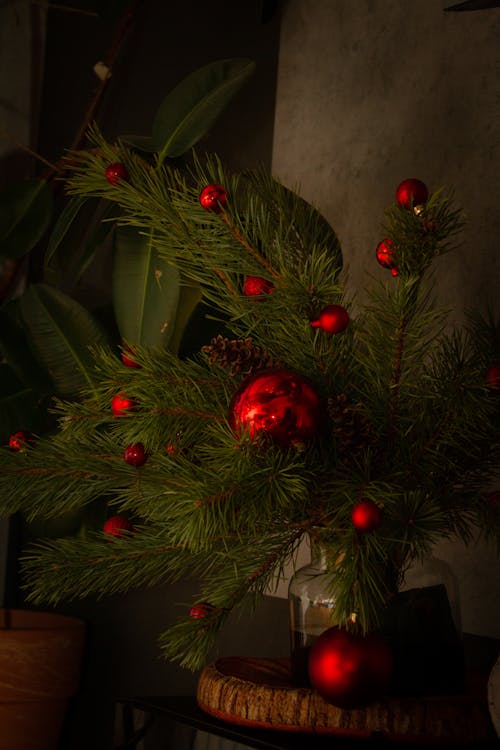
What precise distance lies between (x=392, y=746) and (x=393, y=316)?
284 millimetres

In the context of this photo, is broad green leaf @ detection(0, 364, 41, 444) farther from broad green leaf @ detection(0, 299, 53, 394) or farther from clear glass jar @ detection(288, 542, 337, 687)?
clear glass jar @ detection(288, 542, 337, 687)

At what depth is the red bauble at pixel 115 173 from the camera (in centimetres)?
65

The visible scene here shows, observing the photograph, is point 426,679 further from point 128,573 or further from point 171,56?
point 171,56

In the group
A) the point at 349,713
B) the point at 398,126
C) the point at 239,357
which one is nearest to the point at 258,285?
the point at 239,357

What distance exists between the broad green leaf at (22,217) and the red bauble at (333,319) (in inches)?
33.0

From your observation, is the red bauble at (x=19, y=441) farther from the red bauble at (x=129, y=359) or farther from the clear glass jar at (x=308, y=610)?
the clear glass jar at (x=308, y=610)

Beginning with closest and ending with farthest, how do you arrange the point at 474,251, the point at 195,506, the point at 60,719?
the point at 195,506 < the point at 474,251 < the point at 60,719

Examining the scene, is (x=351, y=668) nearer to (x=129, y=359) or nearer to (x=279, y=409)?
(x=279, y=409)

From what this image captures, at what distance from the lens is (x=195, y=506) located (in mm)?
525

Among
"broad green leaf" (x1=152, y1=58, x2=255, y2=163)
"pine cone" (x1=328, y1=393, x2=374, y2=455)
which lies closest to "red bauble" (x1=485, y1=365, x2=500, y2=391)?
"pine cone" (x1=328, y1=393, x2=374, y2=455)

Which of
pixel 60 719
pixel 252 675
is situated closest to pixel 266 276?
pixel 252 675

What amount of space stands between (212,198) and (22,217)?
30.2 inches

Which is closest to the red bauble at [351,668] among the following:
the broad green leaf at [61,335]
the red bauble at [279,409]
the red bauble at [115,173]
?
the red bauble at [279,409]

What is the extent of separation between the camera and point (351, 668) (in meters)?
0.53
